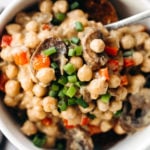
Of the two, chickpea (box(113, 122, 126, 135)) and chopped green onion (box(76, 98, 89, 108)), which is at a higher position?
chopped green onion (box(76, 98, 89, 108))

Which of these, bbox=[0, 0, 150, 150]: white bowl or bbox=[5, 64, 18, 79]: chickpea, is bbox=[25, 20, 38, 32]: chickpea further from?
bbox=[5, 64, 18, 79]: chickpea

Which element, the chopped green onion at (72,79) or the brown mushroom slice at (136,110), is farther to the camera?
the brown mushroom slice at (136,110)

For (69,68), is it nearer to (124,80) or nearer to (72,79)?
(72,79)

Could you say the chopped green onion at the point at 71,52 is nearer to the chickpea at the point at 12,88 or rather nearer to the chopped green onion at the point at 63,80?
the chopped green onion at the point at 63,80

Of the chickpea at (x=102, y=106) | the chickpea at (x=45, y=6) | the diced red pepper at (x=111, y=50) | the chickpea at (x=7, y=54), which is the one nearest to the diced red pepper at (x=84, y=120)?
the chickpea at (x=102, y=106)

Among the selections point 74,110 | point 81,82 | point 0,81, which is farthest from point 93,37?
point 0,81

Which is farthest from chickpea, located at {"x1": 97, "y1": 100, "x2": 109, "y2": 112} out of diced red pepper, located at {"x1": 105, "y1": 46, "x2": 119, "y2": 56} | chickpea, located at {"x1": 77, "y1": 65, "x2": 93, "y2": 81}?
diced red pepper, located at {"x1": 105, "y1": 46, "x2": 119, "y2": 56}

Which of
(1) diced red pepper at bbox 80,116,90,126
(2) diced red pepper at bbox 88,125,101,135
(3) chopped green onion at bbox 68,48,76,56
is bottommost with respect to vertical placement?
(2) diced red pepper at bbox 88,125,101,135

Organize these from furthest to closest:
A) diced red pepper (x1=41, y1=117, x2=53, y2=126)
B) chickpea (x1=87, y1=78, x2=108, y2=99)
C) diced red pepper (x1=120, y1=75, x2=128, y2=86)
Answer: diced red pepper (x1=41, y1=117, x2=53, y2=126) → diced red pepper (x1=120, y1=75, x2=128, y2=86) → chickpea (x1=87, y1=78, x2=108, y2=99)
